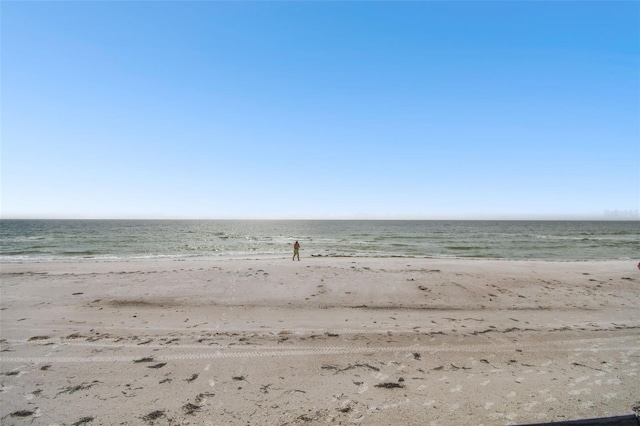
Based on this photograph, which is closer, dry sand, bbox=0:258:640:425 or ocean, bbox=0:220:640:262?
dry sand, bbox=0:258:640:425

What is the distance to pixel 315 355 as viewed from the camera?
6.91m

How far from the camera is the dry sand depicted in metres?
4.99

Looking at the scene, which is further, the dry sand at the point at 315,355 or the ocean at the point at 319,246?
the ocean at the point at 319,246

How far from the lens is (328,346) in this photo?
7402mm

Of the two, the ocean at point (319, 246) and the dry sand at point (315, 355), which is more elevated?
the dry sand at point (315, 355)

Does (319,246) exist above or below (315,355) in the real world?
below

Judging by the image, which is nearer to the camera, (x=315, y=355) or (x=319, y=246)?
(x=315, y=355)

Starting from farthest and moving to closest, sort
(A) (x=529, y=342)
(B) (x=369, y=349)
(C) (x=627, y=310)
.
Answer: (C) (x=627, y=310) → (A) (x=529, y=342) → (B) (x=369, y=349)

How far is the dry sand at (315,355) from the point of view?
4992 mm

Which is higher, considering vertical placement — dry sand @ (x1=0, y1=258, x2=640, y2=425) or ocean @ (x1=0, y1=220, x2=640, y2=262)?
dry sand @ (x1=0, y1=258, x2=640, y2=425)

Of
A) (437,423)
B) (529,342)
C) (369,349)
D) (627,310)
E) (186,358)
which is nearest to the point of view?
(437,423)

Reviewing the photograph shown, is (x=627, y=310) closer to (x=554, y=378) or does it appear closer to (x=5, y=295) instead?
(x=554, y=378)

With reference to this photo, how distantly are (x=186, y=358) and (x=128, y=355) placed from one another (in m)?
1.31

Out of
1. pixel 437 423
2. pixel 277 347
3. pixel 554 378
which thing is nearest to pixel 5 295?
pixel 277 347
